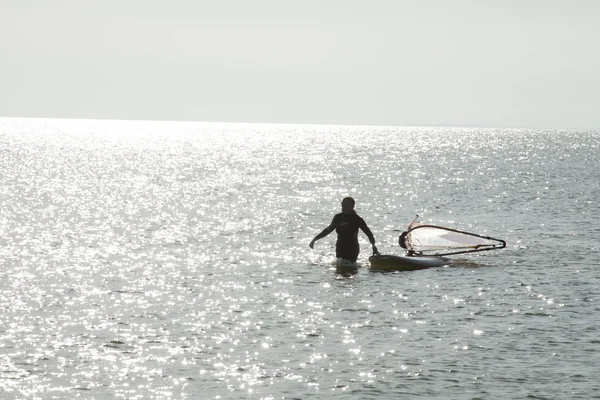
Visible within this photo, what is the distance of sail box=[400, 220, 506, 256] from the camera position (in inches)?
1459

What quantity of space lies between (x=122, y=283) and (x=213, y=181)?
7253cm

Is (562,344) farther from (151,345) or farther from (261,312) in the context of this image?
(151,345)

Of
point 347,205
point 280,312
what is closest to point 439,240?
point 347,205

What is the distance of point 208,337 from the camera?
73.6ft

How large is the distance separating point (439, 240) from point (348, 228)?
21.4ft

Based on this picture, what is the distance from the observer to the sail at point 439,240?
37062mm

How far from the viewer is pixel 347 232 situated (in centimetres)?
3269

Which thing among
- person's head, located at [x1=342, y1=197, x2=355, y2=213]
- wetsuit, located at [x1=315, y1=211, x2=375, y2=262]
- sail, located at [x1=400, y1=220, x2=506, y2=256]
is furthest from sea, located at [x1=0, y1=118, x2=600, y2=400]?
person's head, located at [x1=342, y1=197, x2=355, y2=213]

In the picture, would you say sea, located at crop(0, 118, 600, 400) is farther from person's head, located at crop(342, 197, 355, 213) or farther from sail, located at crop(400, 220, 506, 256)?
person's head, located at crop(342, 197, 355, 213)

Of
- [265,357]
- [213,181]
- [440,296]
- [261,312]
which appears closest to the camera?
[265,357]

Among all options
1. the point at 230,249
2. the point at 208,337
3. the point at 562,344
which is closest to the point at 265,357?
the point at 208,337

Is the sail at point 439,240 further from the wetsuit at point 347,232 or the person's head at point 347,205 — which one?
the person's head at point 347,205

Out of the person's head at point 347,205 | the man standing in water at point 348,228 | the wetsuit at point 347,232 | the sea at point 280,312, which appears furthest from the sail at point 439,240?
the person's head at point 347,205

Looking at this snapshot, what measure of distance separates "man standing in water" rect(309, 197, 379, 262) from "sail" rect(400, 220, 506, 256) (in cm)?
391
